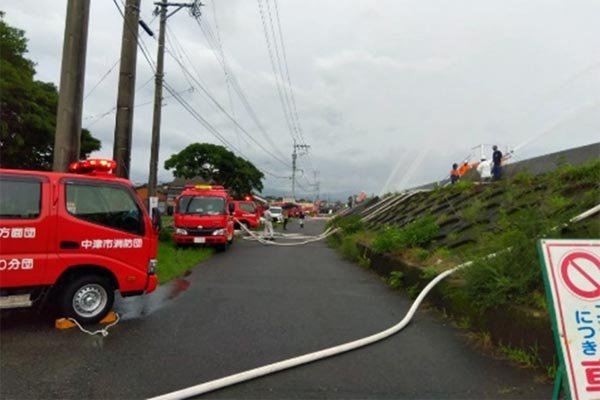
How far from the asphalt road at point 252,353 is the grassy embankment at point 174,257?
105 inches

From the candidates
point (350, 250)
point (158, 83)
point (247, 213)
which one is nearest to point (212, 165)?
point (247, 213)

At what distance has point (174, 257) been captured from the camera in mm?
14938

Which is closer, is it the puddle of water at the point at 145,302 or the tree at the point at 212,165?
the puddle of water at the point at 145,302

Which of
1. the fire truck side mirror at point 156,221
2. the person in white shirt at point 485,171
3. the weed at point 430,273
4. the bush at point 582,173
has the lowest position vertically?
the weed at point 430,273

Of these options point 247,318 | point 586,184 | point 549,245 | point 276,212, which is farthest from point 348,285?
point 276,212

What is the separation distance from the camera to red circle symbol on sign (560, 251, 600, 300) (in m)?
3.29

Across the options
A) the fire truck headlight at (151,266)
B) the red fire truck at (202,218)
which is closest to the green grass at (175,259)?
the red fire truck at (202,218)

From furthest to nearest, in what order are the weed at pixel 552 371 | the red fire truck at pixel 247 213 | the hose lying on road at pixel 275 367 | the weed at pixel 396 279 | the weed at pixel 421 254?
1. the red fire truck at pixel 247 213
2. the weed at pixel 396 279
3. the weed at pixel 421 254
4. the weed at pixel 552 371
5. the hose lying on road at pixel 275 367

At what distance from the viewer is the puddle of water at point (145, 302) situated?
753 cm

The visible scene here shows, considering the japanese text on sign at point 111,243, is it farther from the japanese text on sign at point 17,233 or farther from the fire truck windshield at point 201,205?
the fire truck windshield at point 201,205

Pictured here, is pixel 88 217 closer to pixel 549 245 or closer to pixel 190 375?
pixel 190 375

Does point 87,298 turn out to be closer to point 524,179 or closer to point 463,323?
point 463,323

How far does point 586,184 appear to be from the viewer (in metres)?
8.96

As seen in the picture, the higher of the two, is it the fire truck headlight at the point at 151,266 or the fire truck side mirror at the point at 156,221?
the fire truck side mirror at the point at 156,221
